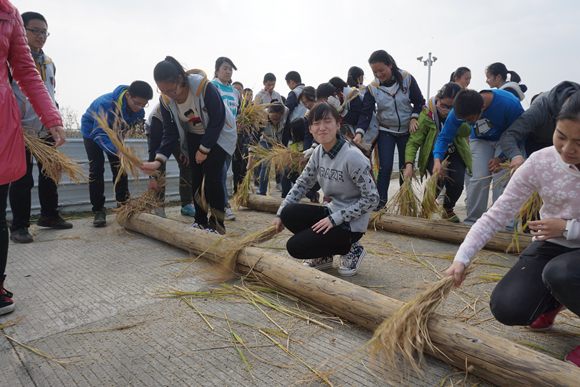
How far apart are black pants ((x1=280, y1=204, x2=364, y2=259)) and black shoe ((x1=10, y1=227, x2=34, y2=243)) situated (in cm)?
249

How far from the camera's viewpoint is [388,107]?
401cm

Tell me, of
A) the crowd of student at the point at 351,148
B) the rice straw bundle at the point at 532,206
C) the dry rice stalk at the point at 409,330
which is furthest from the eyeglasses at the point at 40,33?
the rice straw bundle at the point at 532,206

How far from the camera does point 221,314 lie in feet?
6.10

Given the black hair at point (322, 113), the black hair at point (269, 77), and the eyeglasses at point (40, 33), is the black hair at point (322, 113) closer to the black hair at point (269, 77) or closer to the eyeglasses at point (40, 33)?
the eyeglasses at point (40, 33)

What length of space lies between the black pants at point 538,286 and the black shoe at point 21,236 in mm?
3683

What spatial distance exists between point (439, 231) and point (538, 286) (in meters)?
1.69

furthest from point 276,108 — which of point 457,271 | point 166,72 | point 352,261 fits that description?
point 457,271

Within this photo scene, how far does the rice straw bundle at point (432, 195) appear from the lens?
3.43 meters

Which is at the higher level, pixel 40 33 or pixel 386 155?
pixel 40 33

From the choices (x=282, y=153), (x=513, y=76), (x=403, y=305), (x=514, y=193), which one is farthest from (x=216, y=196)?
(x=513, y=76)

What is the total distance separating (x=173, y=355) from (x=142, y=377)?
0.15 m

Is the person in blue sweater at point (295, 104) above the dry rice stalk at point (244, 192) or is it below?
above

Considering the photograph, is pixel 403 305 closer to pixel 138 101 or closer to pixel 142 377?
pixel 142 377

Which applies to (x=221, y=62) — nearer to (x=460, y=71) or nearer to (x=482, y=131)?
(x=482, y=131)
